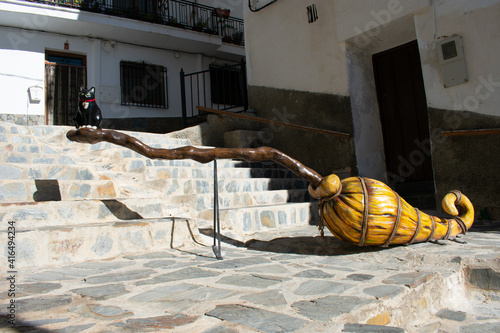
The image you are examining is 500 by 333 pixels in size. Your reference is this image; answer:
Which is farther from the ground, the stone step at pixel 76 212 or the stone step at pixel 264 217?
the stone step at pixel 76 212

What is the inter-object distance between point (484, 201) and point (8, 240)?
4506mm

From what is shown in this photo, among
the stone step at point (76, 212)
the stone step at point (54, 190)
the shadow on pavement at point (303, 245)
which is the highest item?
the stone step at point (54, 190)

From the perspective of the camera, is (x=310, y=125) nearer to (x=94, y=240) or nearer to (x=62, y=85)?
(x=94, y=240)

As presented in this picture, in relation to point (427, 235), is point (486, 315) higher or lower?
lower

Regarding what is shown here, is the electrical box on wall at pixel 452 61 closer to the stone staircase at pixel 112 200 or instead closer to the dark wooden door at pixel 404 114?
the dark wooden door at pixel 404 114

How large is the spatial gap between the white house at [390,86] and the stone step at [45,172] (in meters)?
3.57

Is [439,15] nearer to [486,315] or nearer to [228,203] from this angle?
[228,203]

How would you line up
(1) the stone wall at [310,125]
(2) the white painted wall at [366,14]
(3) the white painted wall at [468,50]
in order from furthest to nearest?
1. (1) the stone wall at [310,125]
2. (2) the white painted wall at [366,14]
3. (3) the white painted wall at [468,50]

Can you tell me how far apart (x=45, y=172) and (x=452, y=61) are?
4649 millimetres

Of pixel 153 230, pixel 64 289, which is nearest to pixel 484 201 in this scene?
pixel 153 230

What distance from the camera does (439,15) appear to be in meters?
4.64

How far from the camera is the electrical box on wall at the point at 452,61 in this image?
444cm

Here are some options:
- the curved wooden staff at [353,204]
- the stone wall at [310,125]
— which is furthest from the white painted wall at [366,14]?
the curved wooden staff at [353,204]

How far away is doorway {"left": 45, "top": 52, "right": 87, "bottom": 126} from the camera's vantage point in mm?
8953
